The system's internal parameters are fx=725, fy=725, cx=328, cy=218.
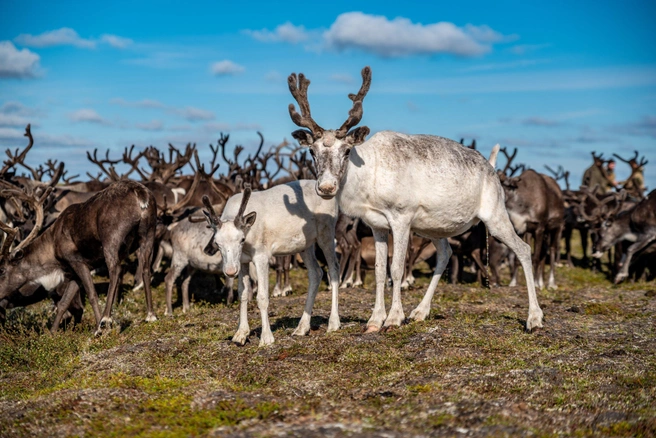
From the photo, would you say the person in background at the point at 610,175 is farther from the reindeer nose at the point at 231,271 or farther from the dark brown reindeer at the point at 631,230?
the reindeer nose at the point at 231,271

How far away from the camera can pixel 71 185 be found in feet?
78.4

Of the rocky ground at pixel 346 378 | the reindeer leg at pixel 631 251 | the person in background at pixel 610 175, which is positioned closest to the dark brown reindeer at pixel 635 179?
the person in background at pixel 610 175

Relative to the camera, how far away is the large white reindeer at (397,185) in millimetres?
9055

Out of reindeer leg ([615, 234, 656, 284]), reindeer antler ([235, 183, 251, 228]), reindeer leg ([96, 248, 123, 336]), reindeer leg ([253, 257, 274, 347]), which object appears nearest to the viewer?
reindeer antler ([235, 183, 251, 228])

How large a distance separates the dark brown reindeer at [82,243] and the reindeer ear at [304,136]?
3710mm

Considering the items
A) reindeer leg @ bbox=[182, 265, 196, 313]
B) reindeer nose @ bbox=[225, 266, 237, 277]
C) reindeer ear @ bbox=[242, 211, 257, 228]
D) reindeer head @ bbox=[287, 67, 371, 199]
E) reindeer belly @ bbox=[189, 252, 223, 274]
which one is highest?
reindeer head @ bbox=[287, 67, 371, 199]

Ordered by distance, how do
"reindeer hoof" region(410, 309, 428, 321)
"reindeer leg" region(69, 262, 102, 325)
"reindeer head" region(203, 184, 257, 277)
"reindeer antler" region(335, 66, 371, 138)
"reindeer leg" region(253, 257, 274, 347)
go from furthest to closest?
1. "reindeer leg" region(69, 262, 102, 325)
2. "reindeer hoof" region(410, 309, 428, 321)
3. "reindeer leg" region(253, 257, 274, 347)
4. "reindeer antler" region(335, 66, 371, 138)
5. "reindeer head" region(203, 184, 257, 277)

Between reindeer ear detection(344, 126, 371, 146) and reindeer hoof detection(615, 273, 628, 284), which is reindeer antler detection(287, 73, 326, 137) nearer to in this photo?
reindeer ear detection(344, 126, 371, 146)

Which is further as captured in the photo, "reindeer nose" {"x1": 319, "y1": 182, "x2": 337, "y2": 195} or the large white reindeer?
the large white reindeer

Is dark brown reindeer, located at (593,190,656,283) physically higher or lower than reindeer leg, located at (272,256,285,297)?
higher

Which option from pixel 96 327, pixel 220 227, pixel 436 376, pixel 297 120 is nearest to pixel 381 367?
pixel 436 376

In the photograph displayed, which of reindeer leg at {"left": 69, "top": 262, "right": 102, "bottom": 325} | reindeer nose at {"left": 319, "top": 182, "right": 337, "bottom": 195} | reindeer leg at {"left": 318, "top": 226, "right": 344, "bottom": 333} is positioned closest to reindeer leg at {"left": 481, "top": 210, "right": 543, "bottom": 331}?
reindeer leg at {"left": 318, "top": 226, "right": 344, "bottom": 333}

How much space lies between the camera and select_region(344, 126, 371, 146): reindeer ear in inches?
353

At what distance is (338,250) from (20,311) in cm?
710
